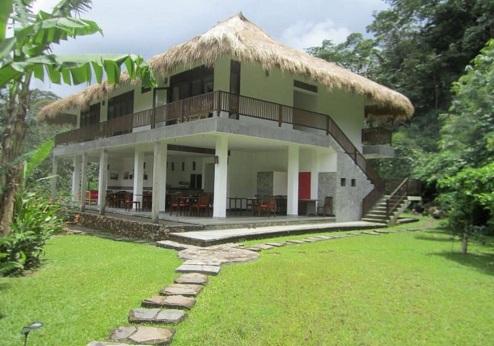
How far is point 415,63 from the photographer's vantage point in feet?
84.6

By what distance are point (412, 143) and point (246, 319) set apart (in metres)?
18.9

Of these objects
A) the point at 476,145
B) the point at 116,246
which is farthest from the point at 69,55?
the point at 476,145

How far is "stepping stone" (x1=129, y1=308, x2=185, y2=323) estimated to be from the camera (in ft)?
15.0

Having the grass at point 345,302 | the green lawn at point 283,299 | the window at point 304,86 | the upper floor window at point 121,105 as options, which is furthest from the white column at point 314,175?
the upper floor window at point 121,105

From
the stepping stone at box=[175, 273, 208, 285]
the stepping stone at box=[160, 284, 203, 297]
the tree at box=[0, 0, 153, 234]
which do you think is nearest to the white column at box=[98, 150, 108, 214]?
the tree at box=[0, 0, 153, 234]

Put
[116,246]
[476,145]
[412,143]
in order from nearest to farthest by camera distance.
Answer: [116,246]
[476,145]
[412,143]

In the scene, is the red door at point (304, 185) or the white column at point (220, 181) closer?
the white column at point (220, 181)

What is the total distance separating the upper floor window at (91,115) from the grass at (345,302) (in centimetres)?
1714

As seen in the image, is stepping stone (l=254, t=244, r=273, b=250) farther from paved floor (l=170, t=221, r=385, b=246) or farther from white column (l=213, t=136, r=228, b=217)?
white column (l=213, t=136, r=228, b=217)

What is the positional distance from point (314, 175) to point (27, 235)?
444 inches

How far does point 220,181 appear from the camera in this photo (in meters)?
13.0

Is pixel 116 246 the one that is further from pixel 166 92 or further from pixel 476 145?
pixel 476 145

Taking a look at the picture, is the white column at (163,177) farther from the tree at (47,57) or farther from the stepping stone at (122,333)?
the stepping stone at (122,333)

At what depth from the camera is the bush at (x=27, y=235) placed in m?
7.03
